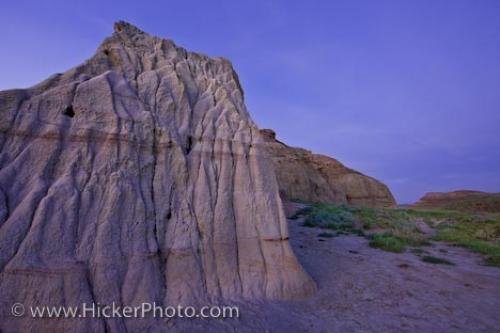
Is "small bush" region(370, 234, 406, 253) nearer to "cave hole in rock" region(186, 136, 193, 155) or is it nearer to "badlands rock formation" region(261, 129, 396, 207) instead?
"cave hole in rock" region(186, 136, 193, 155)

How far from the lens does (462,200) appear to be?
62.5 m

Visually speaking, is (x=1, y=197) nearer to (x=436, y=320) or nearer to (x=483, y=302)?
(x=436, y=320)

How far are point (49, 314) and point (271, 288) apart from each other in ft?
13.5

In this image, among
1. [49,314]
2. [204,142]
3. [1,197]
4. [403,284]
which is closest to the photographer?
[49,314]

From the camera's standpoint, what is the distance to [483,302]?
300 inches

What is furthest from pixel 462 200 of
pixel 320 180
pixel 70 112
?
pixel 70 112

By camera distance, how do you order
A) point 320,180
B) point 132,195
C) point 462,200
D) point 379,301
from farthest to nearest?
1. point 462,200
2. point 320,180
3. point 379,301
4. point 132,195

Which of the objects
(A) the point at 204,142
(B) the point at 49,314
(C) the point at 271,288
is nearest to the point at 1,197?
(B) the point at 49,314

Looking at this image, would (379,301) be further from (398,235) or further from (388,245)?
(398,235)

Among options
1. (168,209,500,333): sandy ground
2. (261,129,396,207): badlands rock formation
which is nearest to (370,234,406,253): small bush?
(168,209,500,333): sandy ground

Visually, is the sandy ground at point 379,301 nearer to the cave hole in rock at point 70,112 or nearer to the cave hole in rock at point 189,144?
the cave hole in rock at point 189,144

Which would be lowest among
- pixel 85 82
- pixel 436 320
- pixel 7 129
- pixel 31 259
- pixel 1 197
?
pixel 436 320

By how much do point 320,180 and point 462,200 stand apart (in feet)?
138

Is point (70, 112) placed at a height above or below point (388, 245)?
above
